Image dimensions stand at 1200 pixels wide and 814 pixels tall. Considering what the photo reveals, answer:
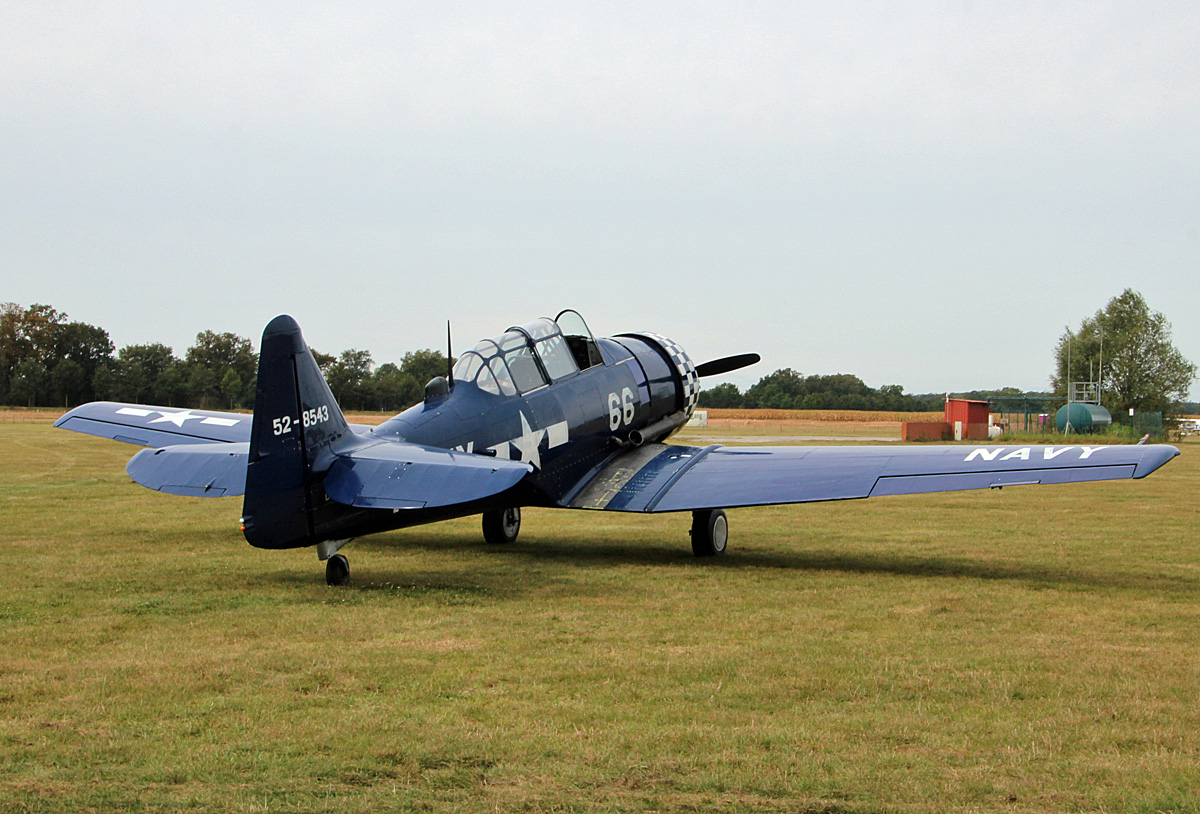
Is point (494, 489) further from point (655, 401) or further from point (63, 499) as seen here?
point (63, 499)

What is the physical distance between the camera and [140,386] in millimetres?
69125

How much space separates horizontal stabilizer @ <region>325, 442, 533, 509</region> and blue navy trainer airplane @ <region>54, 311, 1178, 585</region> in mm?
12

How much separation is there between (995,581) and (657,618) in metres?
3.57

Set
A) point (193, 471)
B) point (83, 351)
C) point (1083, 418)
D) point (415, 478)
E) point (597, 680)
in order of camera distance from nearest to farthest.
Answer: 1. point (597, 680)
2. point (415, 478)
3. point (193, 471)
4. point (1083, 418)
5. point (83, 351)

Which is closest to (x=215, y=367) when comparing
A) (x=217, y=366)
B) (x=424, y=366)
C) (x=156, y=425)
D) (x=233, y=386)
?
(x=217, y=366)

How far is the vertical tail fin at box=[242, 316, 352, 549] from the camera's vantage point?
803cm

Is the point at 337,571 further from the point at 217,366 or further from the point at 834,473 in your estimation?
the point at 217,366

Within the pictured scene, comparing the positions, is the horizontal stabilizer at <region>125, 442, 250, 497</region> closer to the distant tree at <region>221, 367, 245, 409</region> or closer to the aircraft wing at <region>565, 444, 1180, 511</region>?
the aircraft wing at <region>565, 444, 1180, 511</region>

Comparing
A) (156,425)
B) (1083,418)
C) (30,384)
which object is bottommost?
(1083,418)

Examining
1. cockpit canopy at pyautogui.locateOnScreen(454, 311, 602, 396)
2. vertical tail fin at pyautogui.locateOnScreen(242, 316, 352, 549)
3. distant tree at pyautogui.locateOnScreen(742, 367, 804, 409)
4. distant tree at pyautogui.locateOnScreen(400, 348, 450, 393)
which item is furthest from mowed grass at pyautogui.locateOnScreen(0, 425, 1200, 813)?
distant tree at pyautogui.locateOnScreen(742, 367, 804, 409)

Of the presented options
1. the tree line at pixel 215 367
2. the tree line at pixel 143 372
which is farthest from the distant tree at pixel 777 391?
the tree line at pixel 143 372

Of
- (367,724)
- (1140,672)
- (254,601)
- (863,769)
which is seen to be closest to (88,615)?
(254,601)

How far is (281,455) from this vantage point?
8.09 meters

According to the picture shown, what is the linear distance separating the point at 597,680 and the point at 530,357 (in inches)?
242
